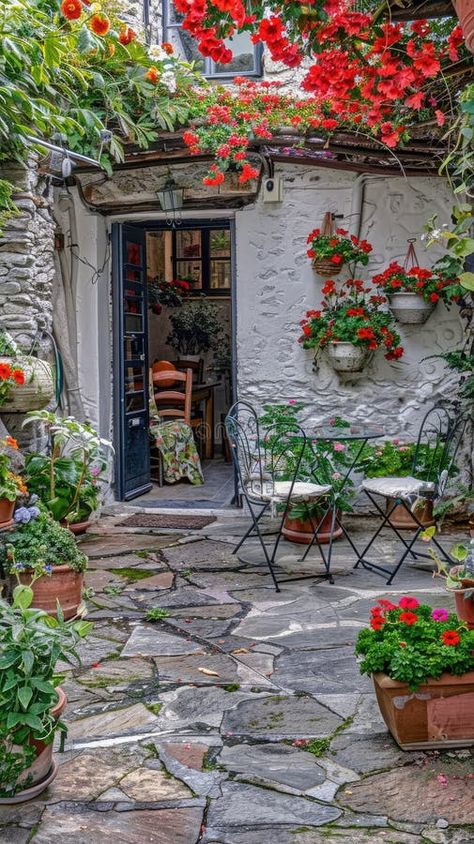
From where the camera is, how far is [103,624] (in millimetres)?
3955

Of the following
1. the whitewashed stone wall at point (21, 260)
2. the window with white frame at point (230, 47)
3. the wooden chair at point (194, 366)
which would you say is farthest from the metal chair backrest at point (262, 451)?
the wooden chair at point (194, 366)

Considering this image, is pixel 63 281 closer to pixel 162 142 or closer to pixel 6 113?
pixel 162 142

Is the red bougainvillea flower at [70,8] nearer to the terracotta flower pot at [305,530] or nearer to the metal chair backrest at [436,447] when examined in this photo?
the metal chair backrest at [436,447]

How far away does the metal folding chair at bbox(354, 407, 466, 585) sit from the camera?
14.4 feet

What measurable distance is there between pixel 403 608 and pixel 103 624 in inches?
68.0

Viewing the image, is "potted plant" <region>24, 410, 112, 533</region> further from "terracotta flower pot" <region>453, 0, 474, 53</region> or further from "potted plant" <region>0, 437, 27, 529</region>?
"terracotta flower pot" <region>453, 0, 474, 53</region>

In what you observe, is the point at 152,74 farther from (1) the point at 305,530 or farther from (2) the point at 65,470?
(1) the point at 305,530

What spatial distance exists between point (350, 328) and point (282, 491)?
1819 millimetres

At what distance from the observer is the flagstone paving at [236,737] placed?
223 centimetres

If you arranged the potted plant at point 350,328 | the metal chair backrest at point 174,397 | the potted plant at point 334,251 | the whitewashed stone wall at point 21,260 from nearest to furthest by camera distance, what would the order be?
the whitewashed stone wall at point 21,260, the potted plant at point 350,328, the potted plant at point 334,251, the metal chair backrest at point 174,397

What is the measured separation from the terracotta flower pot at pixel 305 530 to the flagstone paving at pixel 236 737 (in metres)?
0.88

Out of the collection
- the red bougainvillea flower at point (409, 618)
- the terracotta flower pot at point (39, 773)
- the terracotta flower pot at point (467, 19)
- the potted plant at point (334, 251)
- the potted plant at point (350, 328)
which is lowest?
the terracotta flower pot at point (39, 773)

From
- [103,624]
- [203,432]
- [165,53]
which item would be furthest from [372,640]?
[203,432]

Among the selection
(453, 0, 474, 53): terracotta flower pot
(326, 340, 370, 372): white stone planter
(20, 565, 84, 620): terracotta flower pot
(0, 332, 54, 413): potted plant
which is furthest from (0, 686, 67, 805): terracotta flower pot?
(326, 340, 370, 372): white stone planter
